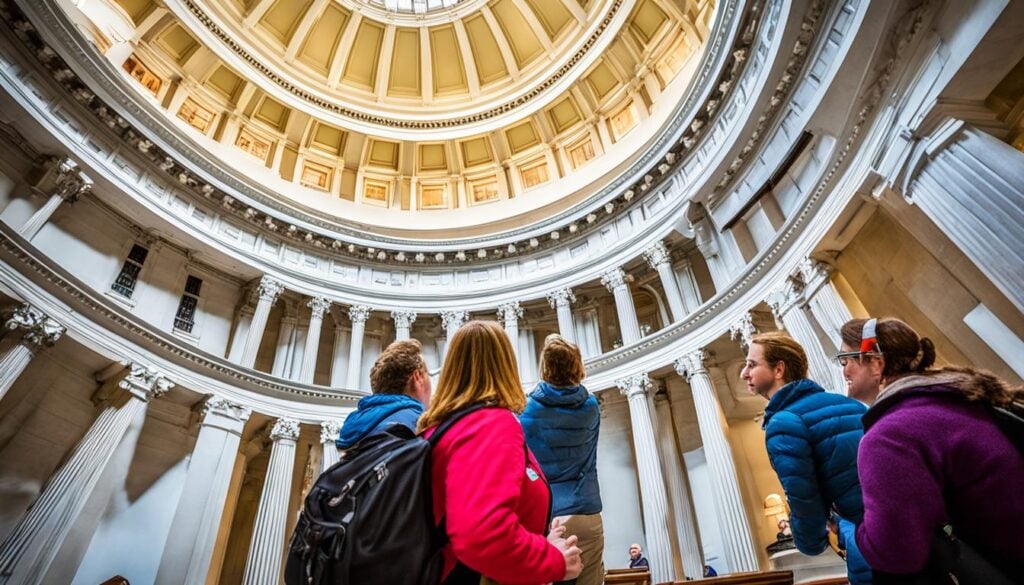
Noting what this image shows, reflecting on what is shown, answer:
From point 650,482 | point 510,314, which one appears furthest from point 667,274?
point 650,482

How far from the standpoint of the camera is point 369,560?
56.8 inches

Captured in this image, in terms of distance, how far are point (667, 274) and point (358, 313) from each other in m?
9.69

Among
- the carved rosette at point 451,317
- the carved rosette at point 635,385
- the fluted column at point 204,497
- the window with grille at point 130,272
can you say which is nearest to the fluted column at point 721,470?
the carved rosette at point 635,385

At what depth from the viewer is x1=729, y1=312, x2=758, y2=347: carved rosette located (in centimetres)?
1088

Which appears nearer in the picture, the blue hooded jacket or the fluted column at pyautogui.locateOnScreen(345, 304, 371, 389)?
the blue hooded jacket

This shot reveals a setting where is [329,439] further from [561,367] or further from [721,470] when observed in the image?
[561,367]

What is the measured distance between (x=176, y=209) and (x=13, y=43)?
461 cm

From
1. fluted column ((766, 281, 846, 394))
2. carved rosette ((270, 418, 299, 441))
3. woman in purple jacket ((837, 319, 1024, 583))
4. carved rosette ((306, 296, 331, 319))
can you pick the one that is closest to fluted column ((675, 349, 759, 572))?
fluted column ((766, 281, 846, 394))

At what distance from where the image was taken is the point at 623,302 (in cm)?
1437

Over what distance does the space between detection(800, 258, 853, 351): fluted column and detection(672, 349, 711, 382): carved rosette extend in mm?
3206

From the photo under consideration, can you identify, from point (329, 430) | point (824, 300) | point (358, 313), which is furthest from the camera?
point (358, 313)

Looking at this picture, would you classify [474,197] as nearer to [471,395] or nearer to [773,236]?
[773,236]

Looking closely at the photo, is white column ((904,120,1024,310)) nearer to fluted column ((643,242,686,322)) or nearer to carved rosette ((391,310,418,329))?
fluted column ((643,242,686,322))

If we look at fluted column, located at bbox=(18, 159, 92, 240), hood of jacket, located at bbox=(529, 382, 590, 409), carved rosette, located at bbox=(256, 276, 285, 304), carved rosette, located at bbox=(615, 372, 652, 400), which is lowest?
hood of jacket, located at bbox=(529, 382, 590, 409)
